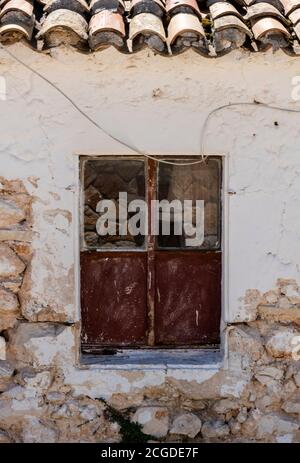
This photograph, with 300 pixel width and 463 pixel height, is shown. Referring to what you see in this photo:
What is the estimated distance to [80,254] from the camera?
168 inches

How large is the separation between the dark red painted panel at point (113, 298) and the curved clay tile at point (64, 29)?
1.29 m

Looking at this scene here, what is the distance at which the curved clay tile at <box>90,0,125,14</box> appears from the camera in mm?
3852

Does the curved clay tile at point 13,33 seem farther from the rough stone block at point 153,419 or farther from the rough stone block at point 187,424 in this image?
the rough stone block at point 187,424

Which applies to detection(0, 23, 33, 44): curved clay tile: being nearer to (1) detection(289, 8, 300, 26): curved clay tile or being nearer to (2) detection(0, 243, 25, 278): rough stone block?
(2) detection(0, 243, 25, 278): rough stone block

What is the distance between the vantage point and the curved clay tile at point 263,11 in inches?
153

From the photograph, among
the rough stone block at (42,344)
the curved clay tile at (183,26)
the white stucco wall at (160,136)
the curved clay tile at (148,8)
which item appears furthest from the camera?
the rough stone block at (42,344)

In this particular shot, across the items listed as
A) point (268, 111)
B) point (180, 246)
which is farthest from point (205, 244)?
point (268, 111)

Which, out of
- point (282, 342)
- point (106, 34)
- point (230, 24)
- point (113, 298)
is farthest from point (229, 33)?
point (282, 342)

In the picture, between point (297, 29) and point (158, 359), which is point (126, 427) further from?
point (297, 29)

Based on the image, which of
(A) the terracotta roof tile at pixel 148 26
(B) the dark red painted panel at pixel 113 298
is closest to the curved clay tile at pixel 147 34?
(A) the terracotta roof tile at pixel 148 26

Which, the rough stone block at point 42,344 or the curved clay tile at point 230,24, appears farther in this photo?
the rough stone block at point 42,344

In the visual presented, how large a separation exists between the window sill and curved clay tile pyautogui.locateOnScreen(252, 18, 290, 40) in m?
1.93

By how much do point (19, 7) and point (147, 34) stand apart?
73cm

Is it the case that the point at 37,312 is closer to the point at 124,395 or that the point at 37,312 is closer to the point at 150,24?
the point at 124,395
